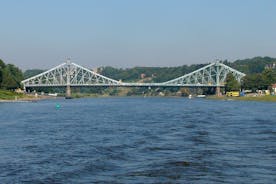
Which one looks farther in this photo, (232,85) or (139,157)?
(232,85)

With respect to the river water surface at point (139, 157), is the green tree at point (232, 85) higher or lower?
higher

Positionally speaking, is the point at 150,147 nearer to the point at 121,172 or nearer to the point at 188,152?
the point at 188,152

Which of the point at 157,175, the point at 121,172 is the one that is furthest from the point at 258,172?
the point at 121,172

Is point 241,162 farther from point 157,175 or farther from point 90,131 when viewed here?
point 90,131

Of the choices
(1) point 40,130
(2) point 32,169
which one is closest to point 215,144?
(2) point 32,169

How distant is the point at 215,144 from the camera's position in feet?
102

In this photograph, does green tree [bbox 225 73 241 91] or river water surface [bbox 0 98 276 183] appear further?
green tree [bbox 225 73 241 91]

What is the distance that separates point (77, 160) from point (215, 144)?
9.24 meters

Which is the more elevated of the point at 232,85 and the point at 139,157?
the point at 232,85

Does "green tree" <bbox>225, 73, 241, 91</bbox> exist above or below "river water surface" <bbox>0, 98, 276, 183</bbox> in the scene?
above

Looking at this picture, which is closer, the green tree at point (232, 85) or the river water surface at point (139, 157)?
the river water surface at point (139, 157)

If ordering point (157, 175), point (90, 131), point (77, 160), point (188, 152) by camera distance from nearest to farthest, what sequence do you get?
point (157, 175), point (77, 160), point (188, 152), point (90, 131)

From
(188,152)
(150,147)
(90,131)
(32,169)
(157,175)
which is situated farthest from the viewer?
(90,131)

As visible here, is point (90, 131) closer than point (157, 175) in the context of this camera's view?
No
